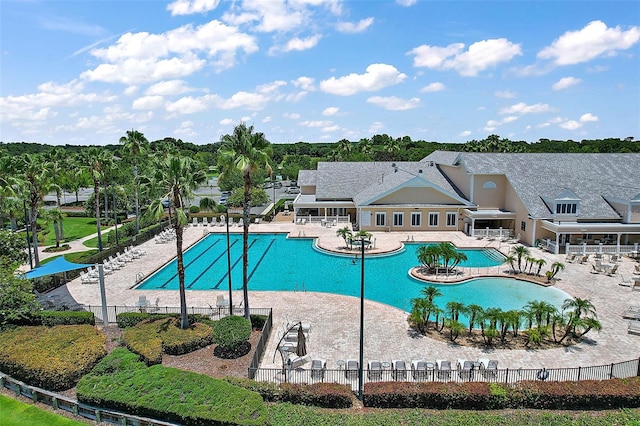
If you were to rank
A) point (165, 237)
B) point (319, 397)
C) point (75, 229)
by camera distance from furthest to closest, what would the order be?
1. point (75, 229)
2. point (165, 237)
3. point (319, 397)

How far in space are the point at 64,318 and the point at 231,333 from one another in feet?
29.0

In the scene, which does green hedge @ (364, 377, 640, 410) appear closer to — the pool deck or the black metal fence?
the black metal fence

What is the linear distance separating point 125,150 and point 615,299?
38365 mm

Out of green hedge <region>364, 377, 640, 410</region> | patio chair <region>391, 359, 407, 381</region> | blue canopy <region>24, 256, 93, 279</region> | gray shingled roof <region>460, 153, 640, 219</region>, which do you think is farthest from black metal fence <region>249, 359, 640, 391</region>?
gray shingled roof <region>460, 153, 640, 219</region>

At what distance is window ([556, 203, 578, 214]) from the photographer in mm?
36625

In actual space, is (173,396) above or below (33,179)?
below

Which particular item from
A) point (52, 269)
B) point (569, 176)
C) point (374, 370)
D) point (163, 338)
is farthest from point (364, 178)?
point (374, 370)

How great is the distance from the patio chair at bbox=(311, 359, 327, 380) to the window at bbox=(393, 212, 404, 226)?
28573 millimetres

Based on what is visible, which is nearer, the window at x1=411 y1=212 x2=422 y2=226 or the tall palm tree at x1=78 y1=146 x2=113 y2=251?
the tall palm tree at x1=78 y1=146 x2=113 y2=251

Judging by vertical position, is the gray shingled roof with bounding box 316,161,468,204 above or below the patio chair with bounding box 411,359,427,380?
above

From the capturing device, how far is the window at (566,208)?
3662 cm

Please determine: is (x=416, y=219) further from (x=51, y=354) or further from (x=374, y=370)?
(x=51, y=354)

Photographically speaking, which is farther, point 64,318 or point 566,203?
point 566,203

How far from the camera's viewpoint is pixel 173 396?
13445 mm
